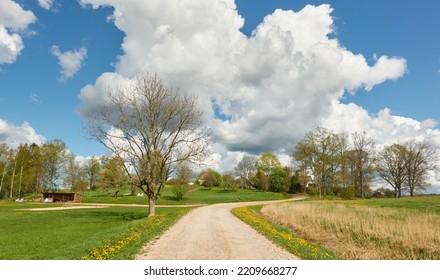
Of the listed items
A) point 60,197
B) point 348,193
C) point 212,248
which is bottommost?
point 60,197

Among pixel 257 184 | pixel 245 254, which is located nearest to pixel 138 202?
pixel 257 184

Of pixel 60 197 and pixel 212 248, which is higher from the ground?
pixel 212 248

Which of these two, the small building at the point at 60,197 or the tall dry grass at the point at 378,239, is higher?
the tall dry grass at the point at 378,239

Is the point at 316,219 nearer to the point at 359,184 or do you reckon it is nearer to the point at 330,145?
the point at 330,145

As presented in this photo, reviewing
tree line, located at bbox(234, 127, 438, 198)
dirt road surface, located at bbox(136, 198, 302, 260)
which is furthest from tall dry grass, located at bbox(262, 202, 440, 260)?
tree line, located at bbox(234, 127, 438, 198)

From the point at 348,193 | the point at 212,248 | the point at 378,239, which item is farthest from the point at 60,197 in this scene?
the point at 378,239

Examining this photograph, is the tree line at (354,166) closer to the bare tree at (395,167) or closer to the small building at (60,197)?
the bare tree at (395,167)

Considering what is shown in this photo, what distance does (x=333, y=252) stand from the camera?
41.5 ft

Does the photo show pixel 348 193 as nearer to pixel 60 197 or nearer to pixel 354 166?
pixel 354 166

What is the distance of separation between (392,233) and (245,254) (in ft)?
23.8

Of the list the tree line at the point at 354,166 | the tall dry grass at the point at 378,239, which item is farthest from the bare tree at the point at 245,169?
the tall dry grass at the point at 378,239

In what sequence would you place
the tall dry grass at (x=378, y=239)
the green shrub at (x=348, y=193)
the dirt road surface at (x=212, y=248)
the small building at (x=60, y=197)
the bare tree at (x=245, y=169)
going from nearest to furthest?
1. the dirt road surface at (x=212, y=248)
2. the tall dry grass at (x=378, y=239)
3. the small building at (x=60, y=197)
4. the green shrub at (x=348, y=193)
5. the bare tree at (x=245, y=169)

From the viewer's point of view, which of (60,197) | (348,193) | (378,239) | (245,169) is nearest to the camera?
(378,239)

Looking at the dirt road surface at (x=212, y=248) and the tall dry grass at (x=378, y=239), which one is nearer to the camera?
the dirt road surface at (x=212, y=248)
